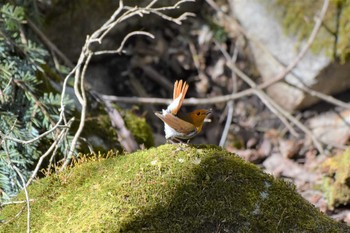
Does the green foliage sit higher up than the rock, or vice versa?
the rock

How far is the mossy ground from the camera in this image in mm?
2355

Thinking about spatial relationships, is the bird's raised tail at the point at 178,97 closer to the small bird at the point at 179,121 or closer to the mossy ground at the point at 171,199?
the small bird at the point at 179,121

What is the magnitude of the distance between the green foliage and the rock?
2852 mm

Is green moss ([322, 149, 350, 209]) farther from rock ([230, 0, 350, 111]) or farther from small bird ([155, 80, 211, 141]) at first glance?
small bird ([155, 80, 211, 141])

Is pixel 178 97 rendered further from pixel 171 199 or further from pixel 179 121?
pixel 171 199

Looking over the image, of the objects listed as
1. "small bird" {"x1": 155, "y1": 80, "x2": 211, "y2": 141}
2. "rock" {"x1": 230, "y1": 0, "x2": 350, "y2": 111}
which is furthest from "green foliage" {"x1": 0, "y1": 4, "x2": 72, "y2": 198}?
"rock" {"x1": 230, "y1": 0, "x2": 350, "y2": 111}

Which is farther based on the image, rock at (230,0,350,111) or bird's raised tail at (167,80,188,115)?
rock at (230,0,350,111)

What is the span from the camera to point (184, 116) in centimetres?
295

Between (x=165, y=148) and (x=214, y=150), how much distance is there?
244mm

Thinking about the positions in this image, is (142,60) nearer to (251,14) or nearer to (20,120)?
(251,14)

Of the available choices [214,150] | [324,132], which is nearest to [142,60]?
[324,132]

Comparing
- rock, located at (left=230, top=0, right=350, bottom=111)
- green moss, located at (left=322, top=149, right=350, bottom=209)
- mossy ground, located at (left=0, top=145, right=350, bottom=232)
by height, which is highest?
rock, located at (left=230, top=0, right=350, bottom=111)

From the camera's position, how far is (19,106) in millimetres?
3393

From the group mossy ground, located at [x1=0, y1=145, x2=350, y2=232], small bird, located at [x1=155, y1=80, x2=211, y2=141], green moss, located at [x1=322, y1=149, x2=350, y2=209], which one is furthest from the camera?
green moss, located at [x1=322, y1=149, x2=350, y2=209]
